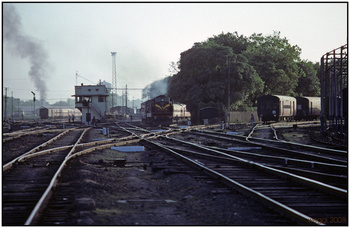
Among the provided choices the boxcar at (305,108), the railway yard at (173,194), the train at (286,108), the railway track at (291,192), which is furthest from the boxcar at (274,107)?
A: the railway track at (291,192)

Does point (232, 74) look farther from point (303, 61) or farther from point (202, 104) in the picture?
point (303, 61)

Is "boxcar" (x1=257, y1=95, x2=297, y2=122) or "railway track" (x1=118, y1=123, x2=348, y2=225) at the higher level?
"boxcar" (x1=257, y1=95, x2=297, y2=122)

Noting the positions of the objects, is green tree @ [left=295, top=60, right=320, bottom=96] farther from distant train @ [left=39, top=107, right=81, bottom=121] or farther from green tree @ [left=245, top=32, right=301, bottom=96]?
distant train @ [left=39, top=107, right=81, bottom=121]

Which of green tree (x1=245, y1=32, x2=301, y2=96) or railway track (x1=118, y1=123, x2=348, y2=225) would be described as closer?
railway track (x1=118, y1=123, x2=348, y2=225)

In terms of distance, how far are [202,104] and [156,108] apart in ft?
37.2

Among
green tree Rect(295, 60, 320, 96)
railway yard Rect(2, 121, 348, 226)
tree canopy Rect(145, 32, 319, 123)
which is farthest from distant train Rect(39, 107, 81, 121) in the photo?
Answer: railway yard Rect(2, 121, 348, 226)

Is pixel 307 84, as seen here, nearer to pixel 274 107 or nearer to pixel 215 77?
pixel 215 77

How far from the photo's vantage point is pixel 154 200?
6.70m

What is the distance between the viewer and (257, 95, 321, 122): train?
42031 millimetres

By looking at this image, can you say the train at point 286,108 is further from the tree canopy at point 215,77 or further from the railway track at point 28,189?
the railway track at point 28,189

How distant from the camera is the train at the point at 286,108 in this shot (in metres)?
42.0

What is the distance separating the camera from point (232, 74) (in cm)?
4872

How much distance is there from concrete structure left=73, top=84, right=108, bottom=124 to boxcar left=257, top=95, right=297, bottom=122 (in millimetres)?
23256

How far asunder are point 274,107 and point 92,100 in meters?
26.4
